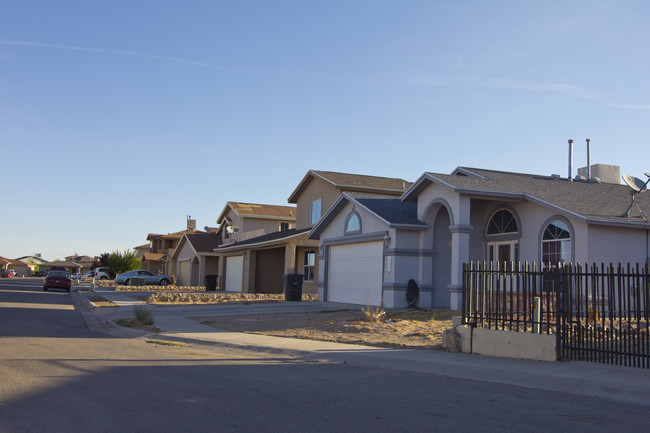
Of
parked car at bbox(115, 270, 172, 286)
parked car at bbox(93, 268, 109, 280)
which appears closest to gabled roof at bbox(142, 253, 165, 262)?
parked car at bbox(93, 268, 109, 280)

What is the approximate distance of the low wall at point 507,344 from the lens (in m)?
11.1

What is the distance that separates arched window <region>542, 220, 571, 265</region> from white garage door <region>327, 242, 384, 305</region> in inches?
236

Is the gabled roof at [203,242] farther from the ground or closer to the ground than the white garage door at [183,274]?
farther from the ground

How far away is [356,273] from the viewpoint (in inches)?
993

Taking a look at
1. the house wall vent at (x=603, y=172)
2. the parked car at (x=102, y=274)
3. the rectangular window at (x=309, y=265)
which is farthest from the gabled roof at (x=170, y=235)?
the house wall vent at (x=603, y=172)

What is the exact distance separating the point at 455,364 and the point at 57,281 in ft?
124

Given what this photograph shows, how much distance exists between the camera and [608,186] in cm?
2414

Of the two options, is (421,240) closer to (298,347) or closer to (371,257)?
(371,257)

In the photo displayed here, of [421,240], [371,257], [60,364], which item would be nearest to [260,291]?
[371,257]

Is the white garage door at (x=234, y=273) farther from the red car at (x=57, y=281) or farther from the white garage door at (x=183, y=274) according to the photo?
the white garage door at (x=183, y=274)

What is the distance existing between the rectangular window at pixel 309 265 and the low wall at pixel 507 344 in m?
21.2

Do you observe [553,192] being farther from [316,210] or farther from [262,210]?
[262,210]

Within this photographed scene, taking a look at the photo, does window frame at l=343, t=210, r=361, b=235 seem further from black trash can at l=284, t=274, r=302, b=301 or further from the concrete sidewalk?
the concrete sidewalk

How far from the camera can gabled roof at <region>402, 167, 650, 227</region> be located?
19172 mm
